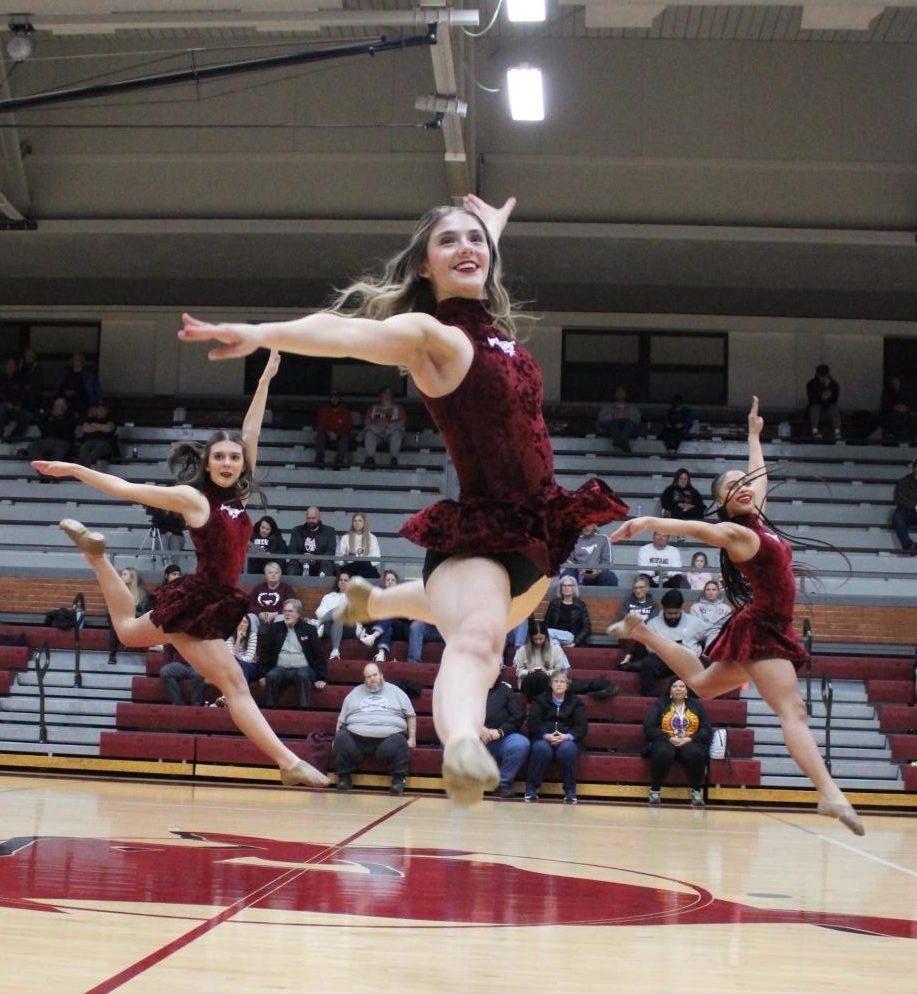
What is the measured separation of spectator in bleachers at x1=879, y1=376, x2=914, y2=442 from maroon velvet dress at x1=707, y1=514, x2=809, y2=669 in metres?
13.0

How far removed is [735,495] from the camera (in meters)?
6.21

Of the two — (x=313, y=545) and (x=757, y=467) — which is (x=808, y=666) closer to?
(x=313, y=545)

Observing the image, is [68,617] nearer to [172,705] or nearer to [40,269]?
[172,705]

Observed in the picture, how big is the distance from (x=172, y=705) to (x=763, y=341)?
11615mm

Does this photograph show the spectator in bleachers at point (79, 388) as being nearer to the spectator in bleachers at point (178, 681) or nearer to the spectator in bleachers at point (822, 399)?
the spectator in bleachers at point (178, 681)

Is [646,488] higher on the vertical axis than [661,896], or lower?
higher

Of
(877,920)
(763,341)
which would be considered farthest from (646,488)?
(877,920)

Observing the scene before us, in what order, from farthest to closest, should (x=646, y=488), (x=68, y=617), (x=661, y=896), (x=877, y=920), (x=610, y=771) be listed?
1. (x=646, y=488)
2. (x=68, y=617)
3. (x=610, y=771)
4. (x=661, y=896)
5. (x=877, y=920)

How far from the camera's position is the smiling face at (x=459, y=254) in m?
3.66

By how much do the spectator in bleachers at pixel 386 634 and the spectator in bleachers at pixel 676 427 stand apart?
631cm

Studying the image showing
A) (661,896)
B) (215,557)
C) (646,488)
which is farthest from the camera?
(646,488)

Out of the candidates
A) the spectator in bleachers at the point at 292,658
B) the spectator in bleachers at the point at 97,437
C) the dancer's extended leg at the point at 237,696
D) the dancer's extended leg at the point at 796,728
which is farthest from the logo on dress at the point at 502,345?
the spectator in bleachers at the point at 97,437

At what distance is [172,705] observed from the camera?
40.7ft

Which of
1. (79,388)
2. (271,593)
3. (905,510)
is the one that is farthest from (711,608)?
(79,388)
